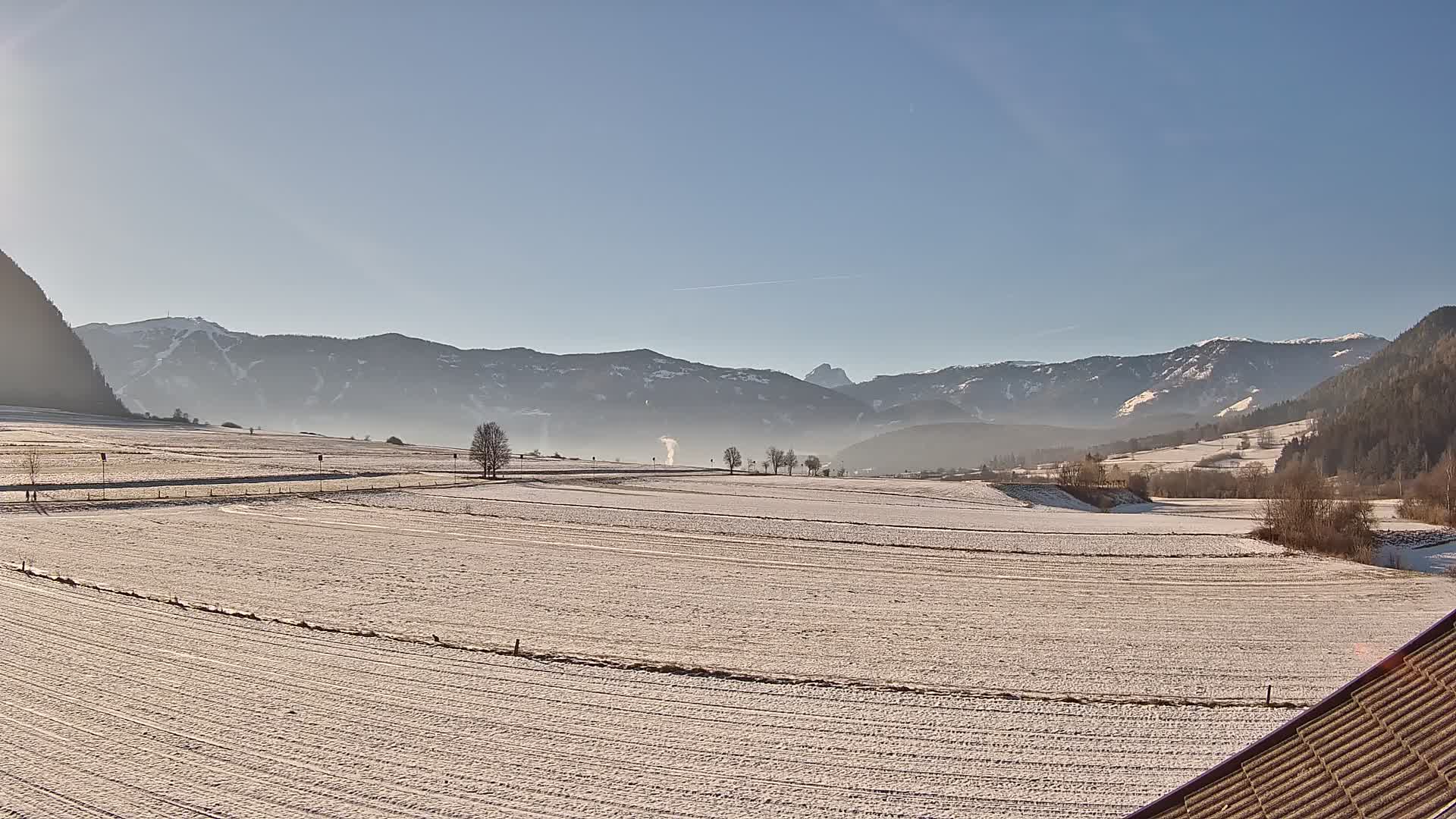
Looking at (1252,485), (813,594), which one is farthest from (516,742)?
(1252,485)

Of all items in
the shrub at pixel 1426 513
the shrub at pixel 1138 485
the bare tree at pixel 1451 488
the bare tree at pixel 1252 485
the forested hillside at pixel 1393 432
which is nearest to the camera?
the shrub at pixel 1426 513

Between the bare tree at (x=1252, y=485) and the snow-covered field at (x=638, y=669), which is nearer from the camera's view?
the snow-covered field at (x=638, y=669)

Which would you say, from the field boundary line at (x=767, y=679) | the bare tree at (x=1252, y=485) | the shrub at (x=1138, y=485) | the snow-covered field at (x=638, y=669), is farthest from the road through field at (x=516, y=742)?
the bare tree at (x=1252, y=485)

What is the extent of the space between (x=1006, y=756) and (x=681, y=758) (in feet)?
20.8

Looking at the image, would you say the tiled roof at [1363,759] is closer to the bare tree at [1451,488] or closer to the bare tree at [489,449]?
the bare tree at [1451,488]

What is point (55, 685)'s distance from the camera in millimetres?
18078

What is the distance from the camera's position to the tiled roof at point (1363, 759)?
6027mm

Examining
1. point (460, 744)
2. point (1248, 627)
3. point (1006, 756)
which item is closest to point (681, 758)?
point (460, 744)

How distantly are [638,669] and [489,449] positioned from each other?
78.4 meters

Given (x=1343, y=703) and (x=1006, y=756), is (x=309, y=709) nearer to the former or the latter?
(x=1006, y=756)

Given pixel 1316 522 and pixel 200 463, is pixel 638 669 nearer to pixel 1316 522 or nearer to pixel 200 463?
pixel 1316 522

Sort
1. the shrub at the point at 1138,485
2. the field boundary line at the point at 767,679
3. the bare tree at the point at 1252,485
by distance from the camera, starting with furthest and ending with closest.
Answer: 1. the bare tree at the point at 1252,485
2. the shrub at the point at 1138,485
3. the field boundary line at the point at 767,679

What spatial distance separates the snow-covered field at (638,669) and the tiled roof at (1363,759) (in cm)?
654

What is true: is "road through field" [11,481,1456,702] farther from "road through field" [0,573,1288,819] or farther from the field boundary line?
"road through field" [0,573,1288,819]
